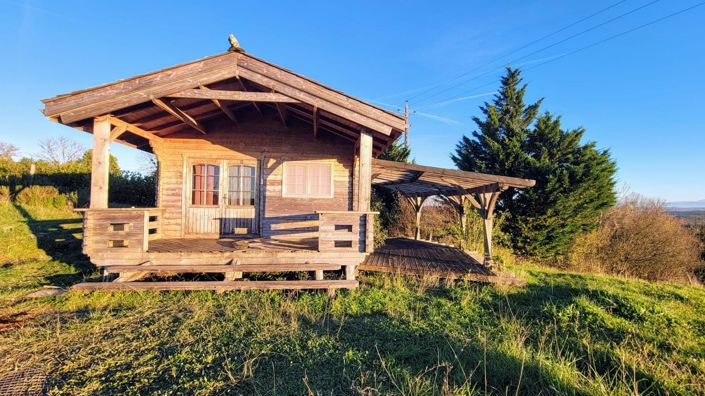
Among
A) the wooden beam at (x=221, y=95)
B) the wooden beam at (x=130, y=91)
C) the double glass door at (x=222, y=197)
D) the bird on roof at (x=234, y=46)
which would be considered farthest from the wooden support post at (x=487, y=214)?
the wooden beam at (x=130, y=91)

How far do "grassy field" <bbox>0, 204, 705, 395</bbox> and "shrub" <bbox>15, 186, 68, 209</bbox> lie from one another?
32.6 ft

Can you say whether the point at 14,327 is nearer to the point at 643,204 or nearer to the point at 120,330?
the point at 120,330

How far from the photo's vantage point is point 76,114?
5.50 m

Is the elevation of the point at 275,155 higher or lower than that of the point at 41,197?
higher

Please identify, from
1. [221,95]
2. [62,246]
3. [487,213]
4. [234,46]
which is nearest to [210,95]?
[221,95]

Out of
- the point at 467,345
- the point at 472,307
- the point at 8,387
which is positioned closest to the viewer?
the point at 8,387

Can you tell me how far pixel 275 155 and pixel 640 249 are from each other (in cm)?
1737

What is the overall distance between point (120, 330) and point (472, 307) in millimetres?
5026

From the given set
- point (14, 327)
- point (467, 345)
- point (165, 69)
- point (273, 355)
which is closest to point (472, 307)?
point (467, 345)

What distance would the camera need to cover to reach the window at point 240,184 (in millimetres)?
8078

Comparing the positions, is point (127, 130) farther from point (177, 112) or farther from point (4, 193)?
point (4, 193)

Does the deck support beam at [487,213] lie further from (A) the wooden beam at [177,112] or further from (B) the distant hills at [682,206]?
(B) the distant hills at [682,206]

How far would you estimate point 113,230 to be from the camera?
5836 millimetres

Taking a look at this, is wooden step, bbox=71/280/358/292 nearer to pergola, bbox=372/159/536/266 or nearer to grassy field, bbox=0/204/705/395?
grassy field, bbox=0/204/705/395
